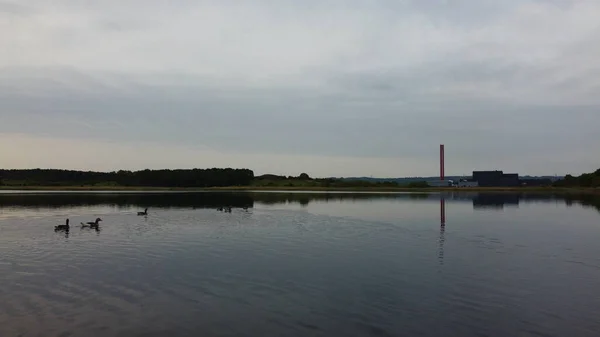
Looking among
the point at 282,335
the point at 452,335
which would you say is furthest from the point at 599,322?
the point at 282,335

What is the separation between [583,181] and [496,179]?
21739mm

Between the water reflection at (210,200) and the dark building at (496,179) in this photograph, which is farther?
the dark building at (496,179)

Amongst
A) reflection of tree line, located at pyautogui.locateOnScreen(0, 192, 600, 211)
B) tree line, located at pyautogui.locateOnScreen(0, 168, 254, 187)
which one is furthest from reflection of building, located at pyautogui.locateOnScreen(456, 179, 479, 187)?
tree line, located at pyautogui.locateOnScreen(0, 168, 254, 187)

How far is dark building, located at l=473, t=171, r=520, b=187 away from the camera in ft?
433

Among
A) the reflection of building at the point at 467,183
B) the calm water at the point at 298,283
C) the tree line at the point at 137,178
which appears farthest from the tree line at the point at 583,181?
the calm water at the point at 298,283

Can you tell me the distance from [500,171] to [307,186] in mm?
56428

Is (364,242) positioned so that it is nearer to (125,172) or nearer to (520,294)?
(520,294)

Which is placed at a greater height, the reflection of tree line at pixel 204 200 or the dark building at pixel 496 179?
the dark building at pixel 496 179

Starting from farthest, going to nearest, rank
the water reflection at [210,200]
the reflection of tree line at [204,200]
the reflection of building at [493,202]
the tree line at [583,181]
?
the tree line at [583,181], the reflection of building at [493,202], the reflection of tree line at [204,200], the water reflection at [210,200]

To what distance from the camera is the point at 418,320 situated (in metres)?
11.3

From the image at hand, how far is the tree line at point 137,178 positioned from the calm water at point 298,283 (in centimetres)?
12058

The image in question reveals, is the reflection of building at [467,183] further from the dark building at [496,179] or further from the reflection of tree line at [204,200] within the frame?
the reflection of tree line at [204,200]

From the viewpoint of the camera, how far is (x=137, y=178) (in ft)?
502

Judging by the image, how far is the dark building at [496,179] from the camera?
433 ft
